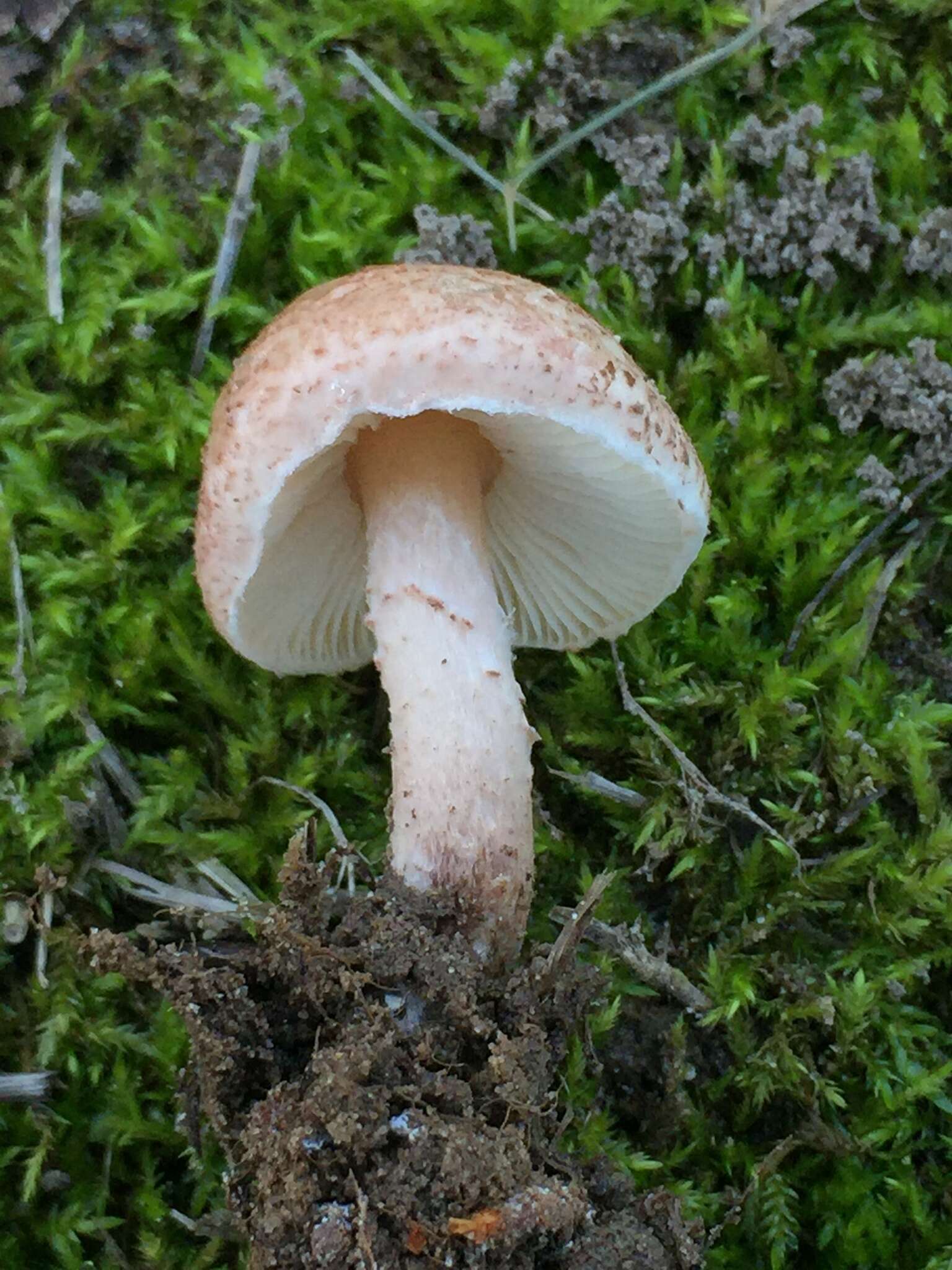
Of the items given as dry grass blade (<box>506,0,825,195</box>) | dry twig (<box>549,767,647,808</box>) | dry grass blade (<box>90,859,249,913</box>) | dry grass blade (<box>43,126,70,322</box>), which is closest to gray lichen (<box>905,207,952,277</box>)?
dry grass blade (<box>506,0,825,195</box>)

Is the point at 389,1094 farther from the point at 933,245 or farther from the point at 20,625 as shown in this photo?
the point at 933,245

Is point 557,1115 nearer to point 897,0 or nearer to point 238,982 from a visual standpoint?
point 238,982

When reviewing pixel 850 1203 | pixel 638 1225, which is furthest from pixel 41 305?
pixel 850 1203

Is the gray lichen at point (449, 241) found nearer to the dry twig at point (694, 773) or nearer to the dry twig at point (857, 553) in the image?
the dry twig at point (694, 773)

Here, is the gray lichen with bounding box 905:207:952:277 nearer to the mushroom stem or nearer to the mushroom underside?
the mushroom underside

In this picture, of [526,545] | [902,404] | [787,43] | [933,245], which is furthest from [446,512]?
[787,43]

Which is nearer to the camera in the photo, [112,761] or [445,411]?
[445,411]
